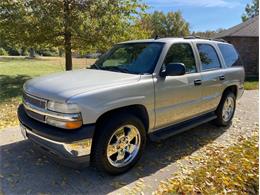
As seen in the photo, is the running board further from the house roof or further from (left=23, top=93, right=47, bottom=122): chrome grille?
the house roof

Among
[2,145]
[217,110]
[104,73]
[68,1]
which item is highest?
[68,1]

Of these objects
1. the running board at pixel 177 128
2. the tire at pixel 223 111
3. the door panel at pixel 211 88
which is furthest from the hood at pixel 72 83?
the tire at pixel 223 111

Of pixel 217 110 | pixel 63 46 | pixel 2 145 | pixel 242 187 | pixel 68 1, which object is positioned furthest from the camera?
pixel 63 46

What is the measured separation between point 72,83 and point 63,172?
1.34 meters

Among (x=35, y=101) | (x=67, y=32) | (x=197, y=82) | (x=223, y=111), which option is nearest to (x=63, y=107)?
(x=35, y=101)

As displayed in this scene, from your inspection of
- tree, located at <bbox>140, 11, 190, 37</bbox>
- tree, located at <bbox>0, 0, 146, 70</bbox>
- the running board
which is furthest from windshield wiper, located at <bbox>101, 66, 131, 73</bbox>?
tree, located at <bbox>140, 11, 190, 37</bbox>

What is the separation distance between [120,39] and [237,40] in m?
10.9

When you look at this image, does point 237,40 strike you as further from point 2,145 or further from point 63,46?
point 2,145

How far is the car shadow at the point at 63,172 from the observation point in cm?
362

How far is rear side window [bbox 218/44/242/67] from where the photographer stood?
241 inches

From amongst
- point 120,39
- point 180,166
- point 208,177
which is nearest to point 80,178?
point 180,166

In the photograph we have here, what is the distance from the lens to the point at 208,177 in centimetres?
395

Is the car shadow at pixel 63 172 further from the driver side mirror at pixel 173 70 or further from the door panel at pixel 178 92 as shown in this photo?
the driver side mirror at pixel 173 70

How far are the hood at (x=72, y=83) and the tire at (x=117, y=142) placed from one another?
500 mm
